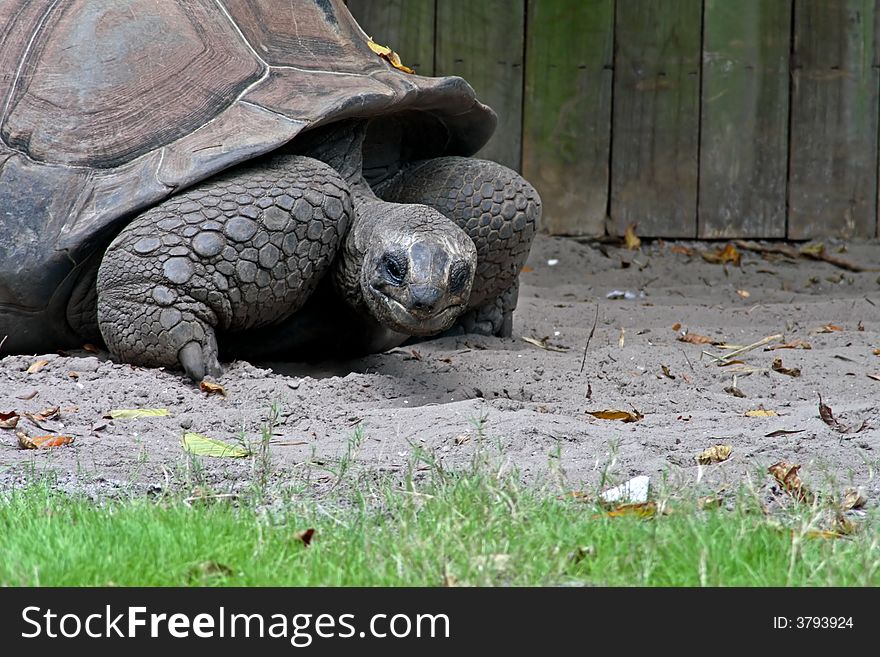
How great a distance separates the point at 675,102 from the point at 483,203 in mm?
2739

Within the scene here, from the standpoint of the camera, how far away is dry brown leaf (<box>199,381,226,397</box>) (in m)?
3.89

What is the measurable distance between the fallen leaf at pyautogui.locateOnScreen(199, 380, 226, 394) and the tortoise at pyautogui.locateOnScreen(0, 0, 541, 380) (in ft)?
0.50

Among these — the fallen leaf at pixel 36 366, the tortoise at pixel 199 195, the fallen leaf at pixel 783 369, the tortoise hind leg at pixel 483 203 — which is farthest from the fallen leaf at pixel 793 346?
the fallen leaf at pixel 36 366

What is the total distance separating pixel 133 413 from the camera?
11.9ft

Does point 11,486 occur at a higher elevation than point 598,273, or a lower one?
higher

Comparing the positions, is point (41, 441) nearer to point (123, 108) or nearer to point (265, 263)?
point (265, 263)

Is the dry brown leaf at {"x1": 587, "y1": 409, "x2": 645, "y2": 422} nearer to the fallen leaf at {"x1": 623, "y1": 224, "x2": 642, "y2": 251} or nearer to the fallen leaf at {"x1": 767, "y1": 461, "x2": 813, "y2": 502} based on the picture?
the fallen leaf at {"x1": 767, "y1": 461, "x2": 813, "y2": 502}

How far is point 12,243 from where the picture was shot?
4102mm

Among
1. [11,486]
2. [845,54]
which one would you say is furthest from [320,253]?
[845,54]

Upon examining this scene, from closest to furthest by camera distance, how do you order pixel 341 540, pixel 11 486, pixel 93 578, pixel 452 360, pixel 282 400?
1. pixel 93 578
2. pixel 341 540
3. pixel 11 486
4. pixel 282 400
5. pixel 452 360

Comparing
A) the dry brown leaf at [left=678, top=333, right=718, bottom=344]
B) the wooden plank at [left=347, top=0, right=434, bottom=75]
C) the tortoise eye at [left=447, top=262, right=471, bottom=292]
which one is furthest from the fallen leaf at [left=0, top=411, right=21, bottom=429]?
the wooden plank at [left=347, top=0, right=434, bottom=75]
